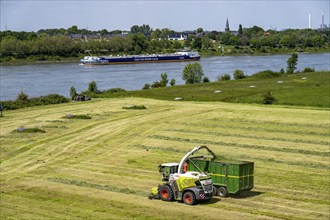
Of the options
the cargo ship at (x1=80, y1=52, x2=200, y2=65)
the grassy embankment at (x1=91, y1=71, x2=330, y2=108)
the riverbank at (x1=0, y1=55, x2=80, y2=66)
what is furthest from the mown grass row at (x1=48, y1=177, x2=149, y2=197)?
the riverbank at (x1=0, y1=55, x2=80, y2=66)

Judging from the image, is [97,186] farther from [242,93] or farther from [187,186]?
[242,93]

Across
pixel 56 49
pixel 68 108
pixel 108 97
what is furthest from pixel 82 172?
pixel 56 49

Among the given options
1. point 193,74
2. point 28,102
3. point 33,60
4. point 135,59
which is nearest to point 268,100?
point 28,102

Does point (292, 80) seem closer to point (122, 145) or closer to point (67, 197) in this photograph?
point (122, 145)

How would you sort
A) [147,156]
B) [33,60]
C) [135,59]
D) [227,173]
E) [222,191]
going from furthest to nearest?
[33,60]
[135,59]
[147,156]
[222,191]
[227,173]

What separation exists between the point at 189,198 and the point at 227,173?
1.97 metres

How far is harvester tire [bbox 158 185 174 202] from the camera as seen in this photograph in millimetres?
23922

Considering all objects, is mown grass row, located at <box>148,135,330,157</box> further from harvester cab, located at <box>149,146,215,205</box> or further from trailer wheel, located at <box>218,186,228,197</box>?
harvester cab, located at <box>149,146,215,205</box>

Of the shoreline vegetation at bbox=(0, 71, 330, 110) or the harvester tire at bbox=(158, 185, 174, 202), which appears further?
the shoreline vegetation at bbox=(0, 71, 330, 110)

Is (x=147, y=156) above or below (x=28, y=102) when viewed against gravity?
below

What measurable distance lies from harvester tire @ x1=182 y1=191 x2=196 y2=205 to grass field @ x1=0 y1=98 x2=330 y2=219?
226 mm

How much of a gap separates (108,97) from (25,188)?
41950 mm

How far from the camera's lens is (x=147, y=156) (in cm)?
3572

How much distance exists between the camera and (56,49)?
185000mm
